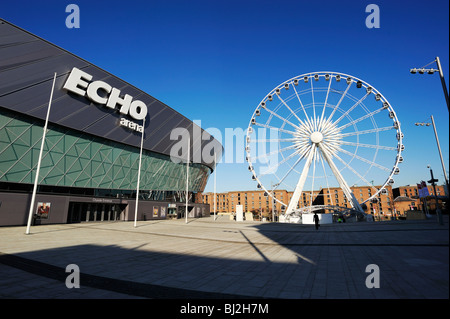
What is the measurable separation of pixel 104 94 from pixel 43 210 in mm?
15094

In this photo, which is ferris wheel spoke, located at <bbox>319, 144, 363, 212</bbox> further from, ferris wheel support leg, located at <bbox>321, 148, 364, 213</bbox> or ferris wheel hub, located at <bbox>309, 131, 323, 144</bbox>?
ferris wheel hub, located at <bbox>309, 131, 323, 144</bbox>

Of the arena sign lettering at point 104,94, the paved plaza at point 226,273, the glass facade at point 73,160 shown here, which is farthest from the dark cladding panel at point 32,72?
the paved plaza at point 226,273

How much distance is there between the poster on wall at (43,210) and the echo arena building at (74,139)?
0.32 ft

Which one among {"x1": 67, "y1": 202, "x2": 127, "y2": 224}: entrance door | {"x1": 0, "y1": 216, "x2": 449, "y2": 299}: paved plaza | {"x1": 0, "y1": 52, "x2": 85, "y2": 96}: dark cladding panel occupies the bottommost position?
{"x1": 0, "y1": 216, "x2": 449, "y2": 299}: paved plaza

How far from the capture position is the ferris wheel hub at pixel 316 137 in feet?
120

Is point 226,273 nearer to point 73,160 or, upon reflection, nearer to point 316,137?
point 73,160

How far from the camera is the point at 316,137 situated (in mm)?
36781

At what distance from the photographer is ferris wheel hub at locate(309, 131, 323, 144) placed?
36.5m

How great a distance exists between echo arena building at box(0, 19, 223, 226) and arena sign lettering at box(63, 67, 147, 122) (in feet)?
0.34

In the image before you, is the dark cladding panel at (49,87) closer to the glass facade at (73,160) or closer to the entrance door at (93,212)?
the glass facade at (73,160)

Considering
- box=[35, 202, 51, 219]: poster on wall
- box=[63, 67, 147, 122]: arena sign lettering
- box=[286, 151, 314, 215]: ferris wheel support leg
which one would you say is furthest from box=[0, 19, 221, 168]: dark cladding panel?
box=[286, 151, 314, 215]: ferris wheel support leg

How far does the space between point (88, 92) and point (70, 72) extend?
2585 millimetres

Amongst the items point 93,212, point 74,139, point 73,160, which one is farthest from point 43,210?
point 74,139
